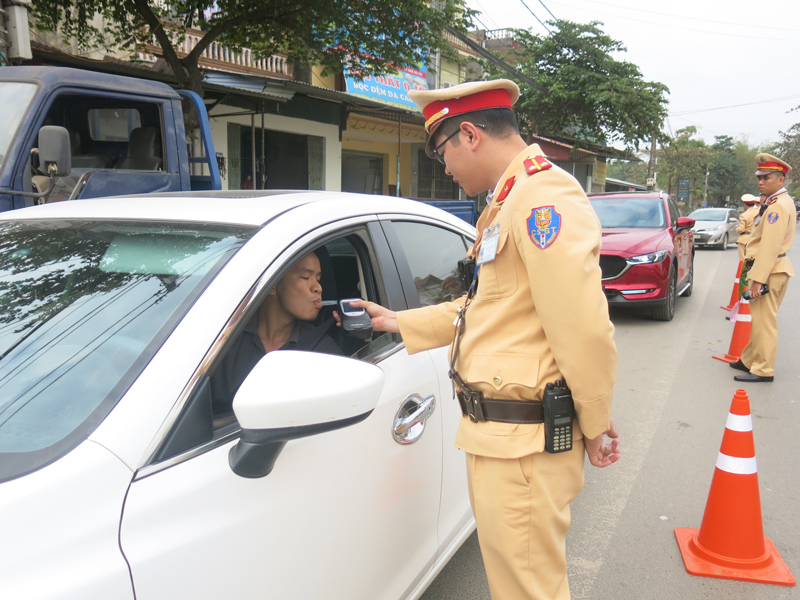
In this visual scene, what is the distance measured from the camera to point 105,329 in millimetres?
1458

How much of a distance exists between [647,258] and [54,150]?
629 centimetres

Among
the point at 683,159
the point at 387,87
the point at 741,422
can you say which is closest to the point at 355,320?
the point at 741,422

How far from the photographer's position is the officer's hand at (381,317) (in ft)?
6.47

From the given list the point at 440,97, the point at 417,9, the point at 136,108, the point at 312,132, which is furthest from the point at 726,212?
the point at 440,97

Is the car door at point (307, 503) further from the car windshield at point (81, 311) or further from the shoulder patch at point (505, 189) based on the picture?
the shoulder patch at point (505, 189)

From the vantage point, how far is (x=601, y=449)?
178cm

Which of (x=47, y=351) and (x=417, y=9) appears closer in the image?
(x=47, y=351)

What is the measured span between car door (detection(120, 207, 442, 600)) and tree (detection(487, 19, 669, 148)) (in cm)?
1848

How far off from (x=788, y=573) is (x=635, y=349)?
168 inches

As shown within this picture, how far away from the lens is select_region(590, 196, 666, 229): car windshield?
8.53 meters

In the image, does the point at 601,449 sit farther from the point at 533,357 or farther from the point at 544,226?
the point at 544,226

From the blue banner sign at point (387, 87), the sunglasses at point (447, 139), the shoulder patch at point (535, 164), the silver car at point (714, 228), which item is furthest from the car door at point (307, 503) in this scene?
the silver car at point (714, 228)

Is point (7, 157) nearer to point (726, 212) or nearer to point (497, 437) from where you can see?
point (497, 437)

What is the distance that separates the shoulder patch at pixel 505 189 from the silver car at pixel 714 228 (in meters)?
20.4
